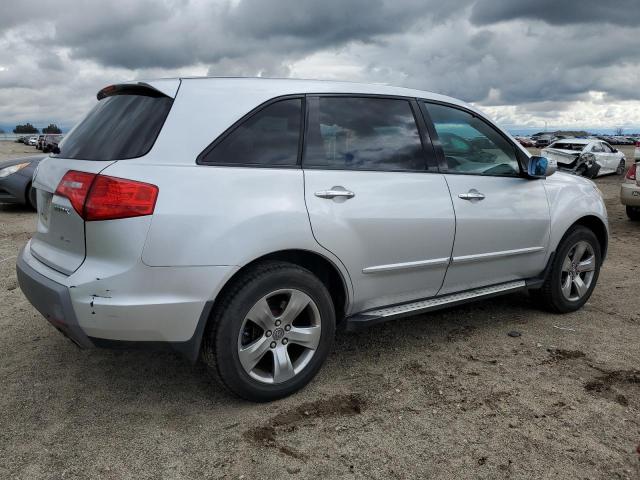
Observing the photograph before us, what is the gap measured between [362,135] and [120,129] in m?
1.38

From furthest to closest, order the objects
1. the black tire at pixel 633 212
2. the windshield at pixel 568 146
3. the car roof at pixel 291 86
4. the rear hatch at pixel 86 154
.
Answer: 1. the windshield at pixel 568 146
2. the black tire at pixel 633 212
3. the car roof at pixel 291 86
4. the rear hatch at pixel 86 154

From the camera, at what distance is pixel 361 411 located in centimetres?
303

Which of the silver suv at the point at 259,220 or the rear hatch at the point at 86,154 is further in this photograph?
the rear hatch at the point at 86,154

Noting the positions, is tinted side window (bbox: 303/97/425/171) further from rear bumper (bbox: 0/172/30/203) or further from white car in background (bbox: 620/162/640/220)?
rear bumper (bbox: 0/172/30/203)

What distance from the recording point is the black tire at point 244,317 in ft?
9.29

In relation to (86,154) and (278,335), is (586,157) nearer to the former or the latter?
(278,335)

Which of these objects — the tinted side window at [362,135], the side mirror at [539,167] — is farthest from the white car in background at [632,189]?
the tinted side window at [362,135]

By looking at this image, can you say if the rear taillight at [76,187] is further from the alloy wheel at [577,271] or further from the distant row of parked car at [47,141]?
the alloy wheel at [577,271]

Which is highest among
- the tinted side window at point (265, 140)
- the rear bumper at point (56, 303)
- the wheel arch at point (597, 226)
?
the tinted side window at point (265, 140)

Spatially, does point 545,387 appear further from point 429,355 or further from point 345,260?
point 345,260

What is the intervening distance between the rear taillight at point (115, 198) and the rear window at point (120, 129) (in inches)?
7.1

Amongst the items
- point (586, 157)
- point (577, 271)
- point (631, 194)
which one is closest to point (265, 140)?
point (577, 271)

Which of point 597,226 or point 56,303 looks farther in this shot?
point 597,226

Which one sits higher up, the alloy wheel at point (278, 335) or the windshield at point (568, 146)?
the windshield at point (568, 146)
